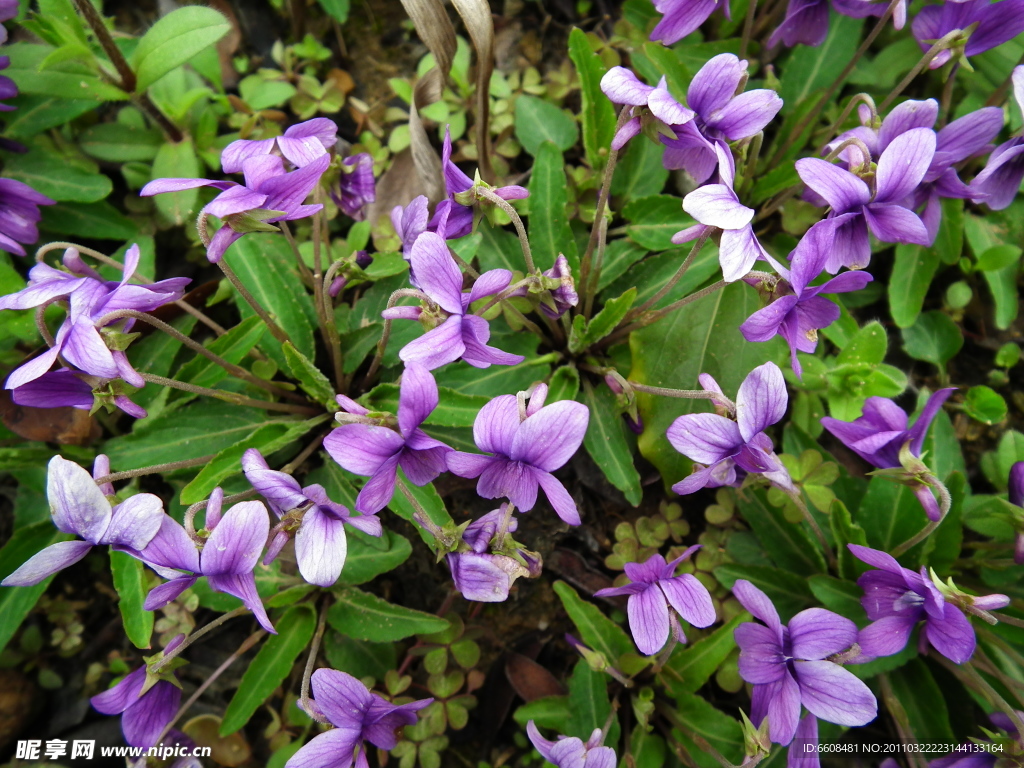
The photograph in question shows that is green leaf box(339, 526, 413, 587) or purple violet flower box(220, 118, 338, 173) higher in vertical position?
purple violet flower box(220, 118, 338, 173)

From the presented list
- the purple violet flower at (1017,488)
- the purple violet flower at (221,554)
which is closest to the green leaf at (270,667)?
the purple violet flower at (221,554)

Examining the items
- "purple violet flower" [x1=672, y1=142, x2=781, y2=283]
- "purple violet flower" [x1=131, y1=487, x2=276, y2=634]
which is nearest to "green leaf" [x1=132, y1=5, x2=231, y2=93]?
"purple violet flower" [x1=131, y1=487, x2=276, y2=634]

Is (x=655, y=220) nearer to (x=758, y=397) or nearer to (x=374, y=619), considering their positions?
(x=758, y=397)

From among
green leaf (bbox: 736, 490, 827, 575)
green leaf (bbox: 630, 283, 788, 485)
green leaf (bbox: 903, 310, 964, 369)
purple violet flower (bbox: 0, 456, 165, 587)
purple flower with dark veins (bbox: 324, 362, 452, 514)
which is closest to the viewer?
purple flower with dark veins (bbox: 324, 362, 452, 514)

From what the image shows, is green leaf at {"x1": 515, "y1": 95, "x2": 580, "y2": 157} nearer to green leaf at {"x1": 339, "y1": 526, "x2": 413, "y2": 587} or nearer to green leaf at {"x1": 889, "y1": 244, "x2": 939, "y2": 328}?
green leaf at {"x1": 889, "y1": 244, "x2": 939, "y2": 328}

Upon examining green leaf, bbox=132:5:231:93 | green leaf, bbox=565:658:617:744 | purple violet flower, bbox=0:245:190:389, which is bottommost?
green leaf, bbox=565:658:617:744

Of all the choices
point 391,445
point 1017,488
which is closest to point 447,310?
point 391,445
